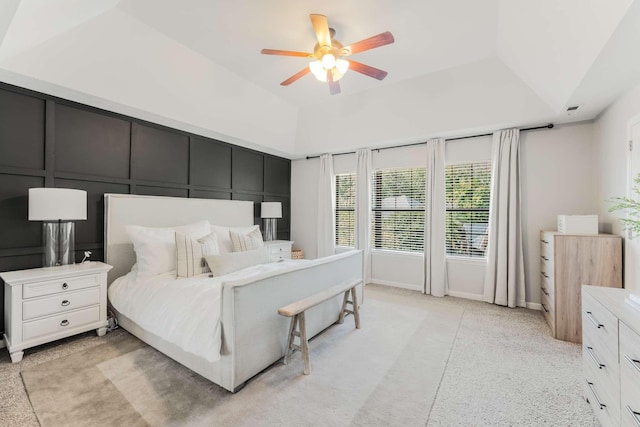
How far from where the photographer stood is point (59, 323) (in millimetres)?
2537

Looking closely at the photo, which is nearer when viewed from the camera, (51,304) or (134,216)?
(51,304)

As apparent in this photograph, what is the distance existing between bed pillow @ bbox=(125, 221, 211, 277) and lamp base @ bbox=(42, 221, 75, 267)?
488 millimetres

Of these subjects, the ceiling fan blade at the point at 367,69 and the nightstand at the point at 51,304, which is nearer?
the nightstand at the point at 51,304

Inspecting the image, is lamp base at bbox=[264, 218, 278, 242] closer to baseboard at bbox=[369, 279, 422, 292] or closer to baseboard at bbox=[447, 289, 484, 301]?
baseboard at bbox=[369, 279, 422, 292]

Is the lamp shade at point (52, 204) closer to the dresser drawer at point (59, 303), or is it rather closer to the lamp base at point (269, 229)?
the dresser drawer at point (59, 303)

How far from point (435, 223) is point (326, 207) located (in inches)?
80.7

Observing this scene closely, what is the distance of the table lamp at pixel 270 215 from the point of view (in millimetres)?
5016

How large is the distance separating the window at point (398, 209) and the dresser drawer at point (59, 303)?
409 cm

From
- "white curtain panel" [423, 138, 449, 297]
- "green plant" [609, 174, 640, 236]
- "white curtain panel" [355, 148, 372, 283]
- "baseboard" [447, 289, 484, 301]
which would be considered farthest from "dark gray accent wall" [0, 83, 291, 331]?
"green plant" [609, 174, 640, 236]

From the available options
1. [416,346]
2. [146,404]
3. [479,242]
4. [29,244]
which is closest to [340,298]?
[416,346]

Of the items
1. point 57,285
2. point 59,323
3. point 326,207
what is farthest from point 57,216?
point 326,207

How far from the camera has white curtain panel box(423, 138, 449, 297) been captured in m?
4.37

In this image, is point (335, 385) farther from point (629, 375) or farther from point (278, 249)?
point (278, 249)

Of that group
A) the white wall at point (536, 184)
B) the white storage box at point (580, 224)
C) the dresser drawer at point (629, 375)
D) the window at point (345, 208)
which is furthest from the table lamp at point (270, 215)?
the dresser drawer at point (629, 375)
